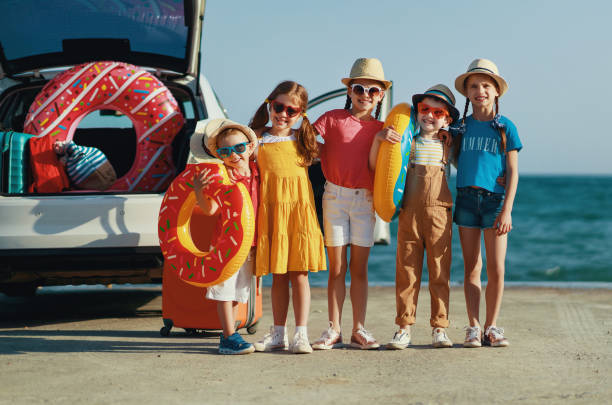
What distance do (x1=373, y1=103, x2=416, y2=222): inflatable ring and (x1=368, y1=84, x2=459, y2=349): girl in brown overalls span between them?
140 millimetres

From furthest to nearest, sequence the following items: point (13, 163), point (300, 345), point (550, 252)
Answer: point (550, 252)
point (13, 163)
point (300, 345)

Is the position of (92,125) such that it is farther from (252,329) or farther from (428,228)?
(428,228)

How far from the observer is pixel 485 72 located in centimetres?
429

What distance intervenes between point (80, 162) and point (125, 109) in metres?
0.50

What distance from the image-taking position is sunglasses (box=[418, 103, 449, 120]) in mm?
4344

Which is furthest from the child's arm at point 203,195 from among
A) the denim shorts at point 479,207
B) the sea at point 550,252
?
the sea at point 550,252

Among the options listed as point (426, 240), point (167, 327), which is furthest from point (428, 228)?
point (167, 327)

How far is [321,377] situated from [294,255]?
0.84 metres

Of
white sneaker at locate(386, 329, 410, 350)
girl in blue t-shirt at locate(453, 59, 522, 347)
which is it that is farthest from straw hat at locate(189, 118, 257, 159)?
white sneaker at locate(386, 329, 410, 350)

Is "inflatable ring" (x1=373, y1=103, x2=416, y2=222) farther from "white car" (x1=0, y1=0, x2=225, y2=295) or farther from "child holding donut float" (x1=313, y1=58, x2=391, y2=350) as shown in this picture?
"white car" (x1=0, y1=0, x2=225, y2=295)

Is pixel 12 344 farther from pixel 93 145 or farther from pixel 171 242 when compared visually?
pixel 93 145

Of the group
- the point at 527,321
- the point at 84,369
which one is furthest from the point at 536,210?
the point at 84,369

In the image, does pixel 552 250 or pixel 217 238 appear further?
pixel 552 250

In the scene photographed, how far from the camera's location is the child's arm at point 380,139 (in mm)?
4102
